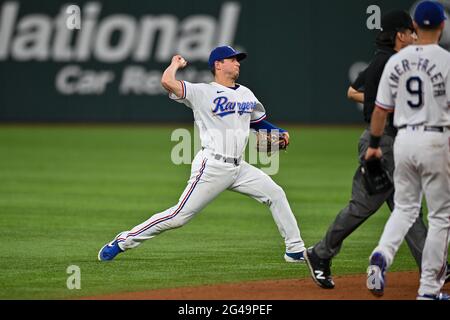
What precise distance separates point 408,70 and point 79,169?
1143 centimetres

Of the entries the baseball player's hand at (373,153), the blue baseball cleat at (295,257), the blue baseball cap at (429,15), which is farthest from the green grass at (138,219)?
the blue baseball cap at (429,15)

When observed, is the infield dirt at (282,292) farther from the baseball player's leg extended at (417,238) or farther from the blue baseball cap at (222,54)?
the blue baseball cap at (222,54)

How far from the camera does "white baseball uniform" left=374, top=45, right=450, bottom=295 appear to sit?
6.23 meters

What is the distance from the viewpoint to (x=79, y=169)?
670 inches

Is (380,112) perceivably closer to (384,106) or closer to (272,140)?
(384,106)

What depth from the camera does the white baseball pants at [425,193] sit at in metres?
6.22

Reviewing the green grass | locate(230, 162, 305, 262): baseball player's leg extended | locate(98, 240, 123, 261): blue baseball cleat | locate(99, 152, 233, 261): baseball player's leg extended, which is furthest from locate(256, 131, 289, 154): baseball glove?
locate(98, 240, 123, 261): blue baseball cleat

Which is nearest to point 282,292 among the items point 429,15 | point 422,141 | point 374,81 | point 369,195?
point 369,195

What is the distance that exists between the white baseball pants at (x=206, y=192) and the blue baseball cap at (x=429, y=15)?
88.4 inches

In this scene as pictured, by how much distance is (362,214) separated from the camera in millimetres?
7051

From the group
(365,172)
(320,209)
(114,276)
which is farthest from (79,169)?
(365,172)

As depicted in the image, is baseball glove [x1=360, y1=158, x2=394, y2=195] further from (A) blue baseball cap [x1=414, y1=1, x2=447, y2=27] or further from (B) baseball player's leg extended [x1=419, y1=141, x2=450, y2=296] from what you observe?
(A) blue baseball cap [x1=414, y1=1, x2=447, y2=27]

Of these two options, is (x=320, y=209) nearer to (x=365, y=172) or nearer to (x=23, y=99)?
(x=365, y=172)

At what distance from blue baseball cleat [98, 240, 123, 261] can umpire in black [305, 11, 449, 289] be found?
1.84m
